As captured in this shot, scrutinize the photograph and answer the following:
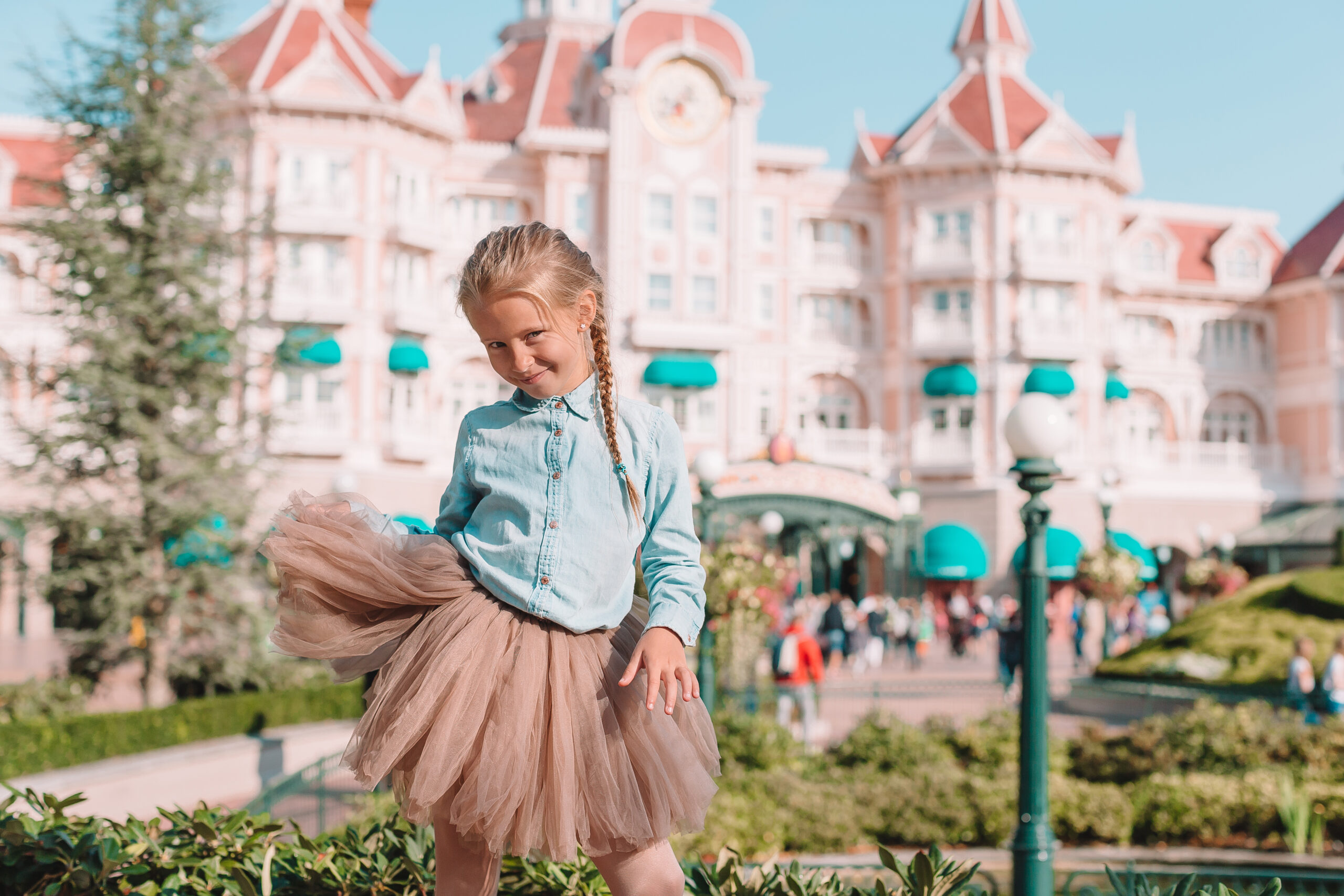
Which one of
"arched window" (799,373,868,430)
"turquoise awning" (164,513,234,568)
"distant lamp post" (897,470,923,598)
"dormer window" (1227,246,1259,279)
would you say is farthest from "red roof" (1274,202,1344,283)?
"turquoise awning" (164,513,234,568)

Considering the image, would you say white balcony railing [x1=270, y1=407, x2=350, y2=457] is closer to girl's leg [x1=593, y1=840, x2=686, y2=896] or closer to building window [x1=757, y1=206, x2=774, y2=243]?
building window [x1=757, y1=206, x2=774, y2=243]

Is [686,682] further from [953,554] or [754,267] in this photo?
[754,267]

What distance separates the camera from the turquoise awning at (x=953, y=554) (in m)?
30.2

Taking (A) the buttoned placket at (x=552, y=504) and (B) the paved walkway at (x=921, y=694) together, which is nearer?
(A) the buttoned placket at (x=552, y=504)

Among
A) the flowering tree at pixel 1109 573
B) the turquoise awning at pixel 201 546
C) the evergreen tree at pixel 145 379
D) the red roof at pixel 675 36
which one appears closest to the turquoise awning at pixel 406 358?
the red roof at pixel 675 36

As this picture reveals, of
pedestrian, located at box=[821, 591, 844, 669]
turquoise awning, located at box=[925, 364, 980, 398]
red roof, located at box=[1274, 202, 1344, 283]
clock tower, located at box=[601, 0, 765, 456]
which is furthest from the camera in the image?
red roof, located at box=[1274, 202, 1344, 283]

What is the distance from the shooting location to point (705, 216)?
33.7m

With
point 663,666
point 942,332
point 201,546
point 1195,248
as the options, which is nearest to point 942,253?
point 942,332

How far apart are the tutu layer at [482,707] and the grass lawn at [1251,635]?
1565 centimetres

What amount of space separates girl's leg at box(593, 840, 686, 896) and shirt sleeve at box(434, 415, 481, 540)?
2.67 feet

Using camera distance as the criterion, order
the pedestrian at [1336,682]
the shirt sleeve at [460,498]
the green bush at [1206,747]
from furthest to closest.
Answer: the pedestrian at [1336,682], the green bush at [1206,747], the shirt sleeve at [460,498]

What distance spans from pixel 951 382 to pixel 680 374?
8.13m

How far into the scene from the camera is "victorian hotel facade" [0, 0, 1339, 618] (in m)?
30.9

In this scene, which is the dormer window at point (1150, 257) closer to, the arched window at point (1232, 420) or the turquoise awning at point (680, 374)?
the arched window at point (1232, 420)
